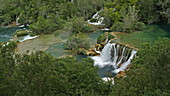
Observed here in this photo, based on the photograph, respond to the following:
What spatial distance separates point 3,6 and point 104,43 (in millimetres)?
41474

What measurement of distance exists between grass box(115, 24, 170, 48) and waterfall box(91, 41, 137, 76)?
151cm

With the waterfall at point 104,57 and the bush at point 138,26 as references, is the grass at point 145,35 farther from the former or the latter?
the waterfall at point 104,57

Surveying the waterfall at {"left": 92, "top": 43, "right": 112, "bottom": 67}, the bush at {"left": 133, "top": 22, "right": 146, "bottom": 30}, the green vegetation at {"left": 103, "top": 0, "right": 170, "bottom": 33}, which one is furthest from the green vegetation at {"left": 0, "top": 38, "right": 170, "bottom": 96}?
the green vegetation at {"left": 103, "top": 0, "right": 170, "bottom": 33}

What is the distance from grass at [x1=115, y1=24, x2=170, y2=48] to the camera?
25047 millimetres

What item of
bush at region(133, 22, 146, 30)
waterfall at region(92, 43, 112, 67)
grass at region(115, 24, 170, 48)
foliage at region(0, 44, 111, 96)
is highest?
foliage at region(0, 44, 111, 96)

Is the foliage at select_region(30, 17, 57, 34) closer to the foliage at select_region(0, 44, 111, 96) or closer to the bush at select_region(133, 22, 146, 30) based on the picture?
the bush at select_region(133, 22, 146, 30)

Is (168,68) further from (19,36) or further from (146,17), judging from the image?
(19,36)

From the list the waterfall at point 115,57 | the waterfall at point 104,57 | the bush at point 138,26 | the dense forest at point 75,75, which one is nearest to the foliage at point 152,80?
the dense forest at point 75,75

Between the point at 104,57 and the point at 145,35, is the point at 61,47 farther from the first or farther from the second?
the point at 145,35

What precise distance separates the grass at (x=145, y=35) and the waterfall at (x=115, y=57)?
4.95ft

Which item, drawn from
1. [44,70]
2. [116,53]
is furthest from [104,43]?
[44,70]

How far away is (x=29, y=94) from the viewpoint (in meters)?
9.11

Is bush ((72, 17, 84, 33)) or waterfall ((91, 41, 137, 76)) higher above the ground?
bush ((72, 17, 84, 33))

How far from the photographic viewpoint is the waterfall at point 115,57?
21.7m
